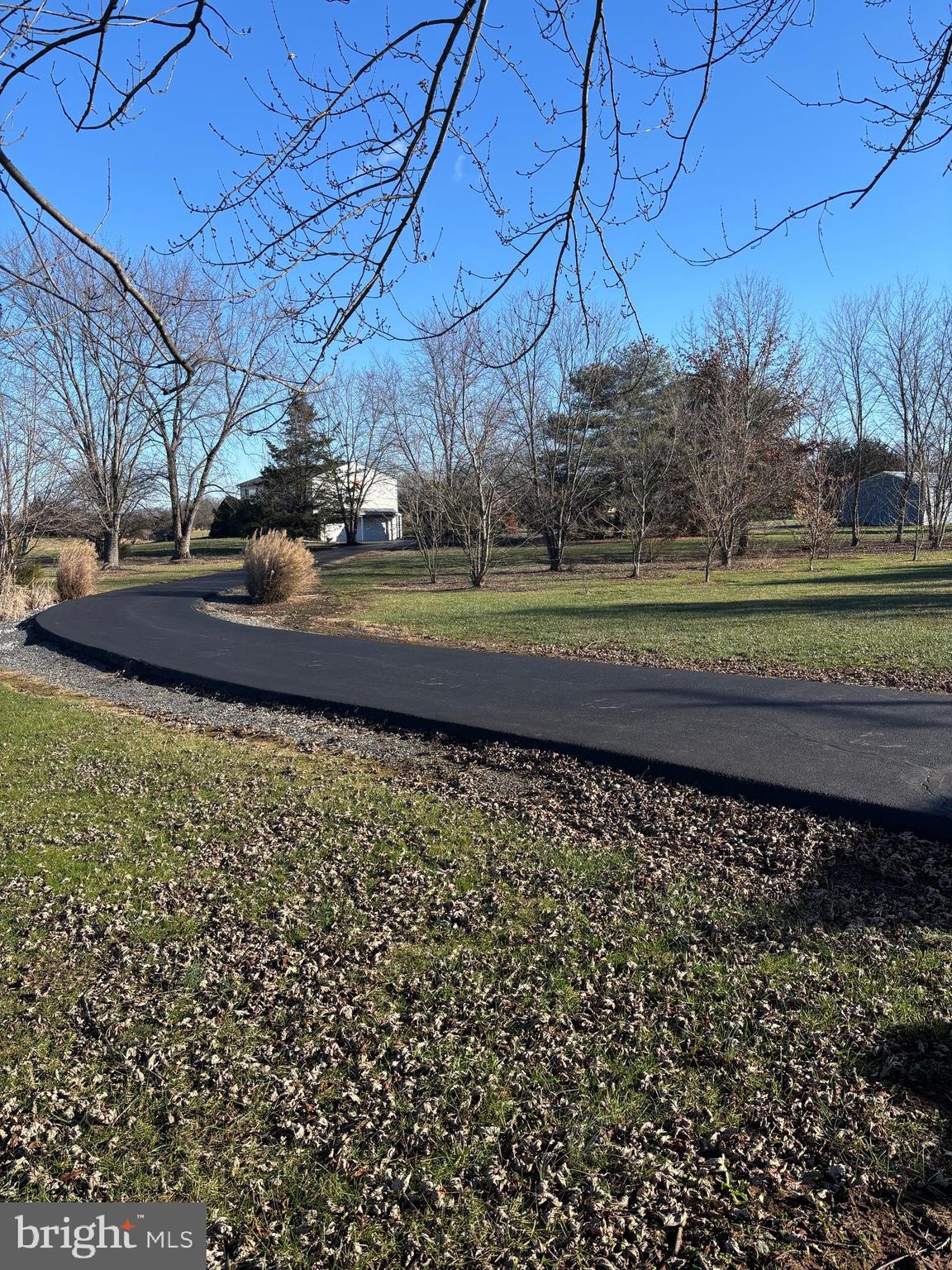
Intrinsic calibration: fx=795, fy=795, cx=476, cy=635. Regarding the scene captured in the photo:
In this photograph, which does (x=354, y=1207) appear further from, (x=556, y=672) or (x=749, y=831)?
(x=556, y=672)

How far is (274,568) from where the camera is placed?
19797 millimetres

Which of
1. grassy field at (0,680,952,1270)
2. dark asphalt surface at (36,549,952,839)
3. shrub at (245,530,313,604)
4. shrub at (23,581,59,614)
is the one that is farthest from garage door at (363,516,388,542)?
grassy field at (0,680,952,1270)

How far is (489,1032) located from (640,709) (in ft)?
16.8

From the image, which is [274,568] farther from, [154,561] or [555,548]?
[154,561]

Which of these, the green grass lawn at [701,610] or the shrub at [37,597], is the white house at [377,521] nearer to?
the green grass lawn at [701,610]

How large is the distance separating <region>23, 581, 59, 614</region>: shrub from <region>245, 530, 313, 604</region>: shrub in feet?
17.0

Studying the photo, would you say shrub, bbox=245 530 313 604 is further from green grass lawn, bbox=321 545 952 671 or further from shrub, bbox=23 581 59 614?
shrub, bbox=23 581 59 614

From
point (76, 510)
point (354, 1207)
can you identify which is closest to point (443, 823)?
point (354, 1207)

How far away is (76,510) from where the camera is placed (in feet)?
83.8

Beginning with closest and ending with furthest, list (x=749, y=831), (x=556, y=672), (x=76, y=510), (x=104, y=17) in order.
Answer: (x=104, y=17) < (x=749, y=831) < (x=556, y=672) < (x=76, y=510)

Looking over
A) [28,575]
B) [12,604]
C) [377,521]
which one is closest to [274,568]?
[12,604]

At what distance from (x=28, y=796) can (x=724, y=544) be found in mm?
26111

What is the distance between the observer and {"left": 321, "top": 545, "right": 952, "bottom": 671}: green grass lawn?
11633mm

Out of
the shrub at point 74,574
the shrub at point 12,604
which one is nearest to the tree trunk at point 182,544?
the shrub at point 74,574
